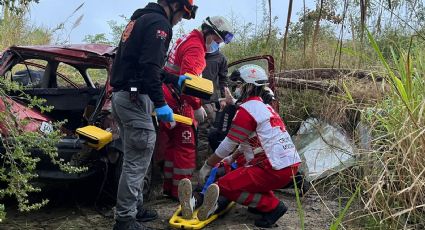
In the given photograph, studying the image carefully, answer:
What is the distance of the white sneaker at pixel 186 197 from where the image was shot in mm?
4383

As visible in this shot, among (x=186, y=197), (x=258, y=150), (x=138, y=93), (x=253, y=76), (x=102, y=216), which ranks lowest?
(x=102, y=216)

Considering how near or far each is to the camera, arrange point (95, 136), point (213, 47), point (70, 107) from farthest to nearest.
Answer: point (213, 47)
point (70, 107)
point (95, 136)

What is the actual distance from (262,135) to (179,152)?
1083 mm

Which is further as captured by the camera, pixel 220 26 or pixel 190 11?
pixel 220 26

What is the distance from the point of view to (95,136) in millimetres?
4207

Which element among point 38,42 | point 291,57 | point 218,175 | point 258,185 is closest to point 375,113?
point 258,185

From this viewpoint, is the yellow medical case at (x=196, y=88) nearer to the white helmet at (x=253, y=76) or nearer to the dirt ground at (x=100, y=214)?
the white helmet at (x=253, y=76)

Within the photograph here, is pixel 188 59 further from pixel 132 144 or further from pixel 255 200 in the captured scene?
pixel 255 200

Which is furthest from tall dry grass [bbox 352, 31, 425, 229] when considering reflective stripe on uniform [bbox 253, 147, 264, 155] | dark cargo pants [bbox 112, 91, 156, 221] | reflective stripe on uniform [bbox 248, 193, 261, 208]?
dark cargo pants [bbox 112, 91, 156, 221]

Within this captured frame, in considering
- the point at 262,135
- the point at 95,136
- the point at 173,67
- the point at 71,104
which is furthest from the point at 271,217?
the point at 71,104

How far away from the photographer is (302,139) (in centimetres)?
613

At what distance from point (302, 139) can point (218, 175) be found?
151 centimetres

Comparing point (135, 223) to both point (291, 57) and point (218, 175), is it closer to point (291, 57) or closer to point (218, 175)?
point (218, 175)

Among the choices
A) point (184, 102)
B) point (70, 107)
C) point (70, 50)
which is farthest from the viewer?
point (70, 107)
